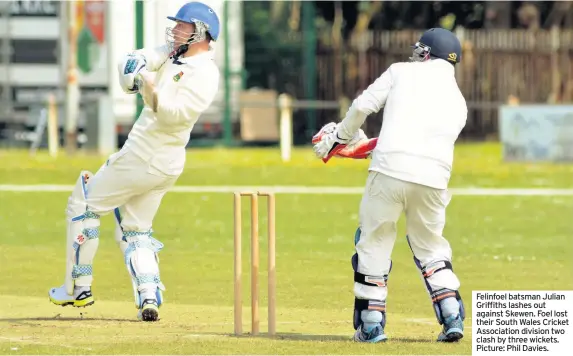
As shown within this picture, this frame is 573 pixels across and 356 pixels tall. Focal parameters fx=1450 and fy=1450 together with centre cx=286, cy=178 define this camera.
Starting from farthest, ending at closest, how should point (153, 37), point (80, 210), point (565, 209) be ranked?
point (153, 37)
point (565, 209)
point (80, 210)

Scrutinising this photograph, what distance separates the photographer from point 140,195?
31.0 feet

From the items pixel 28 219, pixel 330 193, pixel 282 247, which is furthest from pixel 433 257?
pixel 330 193

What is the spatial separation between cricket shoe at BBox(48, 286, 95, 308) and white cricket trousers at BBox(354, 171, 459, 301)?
2.03 meters

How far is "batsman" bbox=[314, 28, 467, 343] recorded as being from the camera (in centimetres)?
827

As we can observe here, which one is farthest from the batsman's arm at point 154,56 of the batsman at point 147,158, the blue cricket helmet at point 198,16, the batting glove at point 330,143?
the batting glove at point 330,143

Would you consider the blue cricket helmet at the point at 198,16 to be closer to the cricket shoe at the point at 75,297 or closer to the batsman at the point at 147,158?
the batsman at the point at 147,158

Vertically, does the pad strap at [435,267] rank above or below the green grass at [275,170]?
above

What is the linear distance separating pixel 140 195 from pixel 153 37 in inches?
677

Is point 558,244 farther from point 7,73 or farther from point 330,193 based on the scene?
point 7,73

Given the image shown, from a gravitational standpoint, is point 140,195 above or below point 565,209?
above

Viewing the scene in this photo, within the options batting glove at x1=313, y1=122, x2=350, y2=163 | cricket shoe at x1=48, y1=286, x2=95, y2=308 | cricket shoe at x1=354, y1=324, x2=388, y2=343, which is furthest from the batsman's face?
cricket shoe at x1=354, y1=324, x2=388, y2=343

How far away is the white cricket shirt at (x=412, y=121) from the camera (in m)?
8.25

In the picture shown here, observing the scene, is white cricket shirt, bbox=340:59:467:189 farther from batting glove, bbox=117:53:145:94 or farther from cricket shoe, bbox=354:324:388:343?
batting glove, bbox=117:53:145:94

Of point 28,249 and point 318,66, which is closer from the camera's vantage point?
point 28,249
